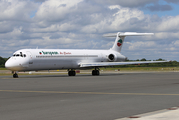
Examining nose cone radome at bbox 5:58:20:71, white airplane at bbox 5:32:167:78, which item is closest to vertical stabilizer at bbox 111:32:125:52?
white airplane at bbox 5:32:167:78

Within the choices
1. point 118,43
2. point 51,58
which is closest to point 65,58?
point 51,58

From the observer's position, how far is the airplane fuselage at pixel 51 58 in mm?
37634

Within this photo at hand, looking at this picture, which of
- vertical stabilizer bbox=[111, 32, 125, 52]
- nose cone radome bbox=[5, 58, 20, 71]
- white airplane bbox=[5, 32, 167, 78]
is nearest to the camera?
nose cone radome bbox=[5, 58, 20, 71]

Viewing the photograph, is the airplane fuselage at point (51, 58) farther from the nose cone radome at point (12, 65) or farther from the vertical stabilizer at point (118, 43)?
the vertical stabilizer at point (118, 43)

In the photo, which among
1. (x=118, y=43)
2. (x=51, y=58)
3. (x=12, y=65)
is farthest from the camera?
(x=118, y=43)

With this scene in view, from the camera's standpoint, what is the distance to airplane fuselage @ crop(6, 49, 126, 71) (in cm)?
3763

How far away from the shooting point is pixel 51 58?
133ft

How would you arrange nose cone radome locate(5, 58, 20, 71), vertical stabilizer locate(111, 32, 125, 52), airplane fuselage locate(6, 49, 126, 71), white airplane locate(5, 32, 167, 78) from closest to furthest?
nose cone radome locate(5, 58, 20, 71) < airplane fuselage locate(6, 49, 126, 71) < white airplane locate(5, 32, 167, 78) < vertical stabilizer locate(111, 32, 125, 52)

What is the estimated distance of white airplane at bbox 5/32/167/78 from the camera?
3778 cm

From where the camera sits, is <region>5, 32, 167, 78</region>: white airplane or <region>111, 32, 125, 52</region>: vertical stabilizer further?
<region>111, 32, 125, 52</region>: vertical stabilizer

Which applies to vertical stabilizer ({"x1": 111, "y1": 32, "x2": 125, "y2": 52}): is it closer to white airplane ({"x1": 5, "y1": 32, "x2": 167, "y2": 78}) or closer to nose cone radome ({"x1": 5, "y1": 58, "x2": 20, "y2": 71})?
white airplane ({"x1": 5, "y1": 32, "x2": 167, "y2": 78})

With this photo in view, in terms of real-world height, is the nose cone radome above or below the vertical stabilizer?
below

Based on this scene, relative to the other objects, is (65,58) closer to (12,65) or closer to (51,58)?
(51,58)

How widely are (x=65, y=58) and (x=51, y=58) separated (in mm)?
2844
